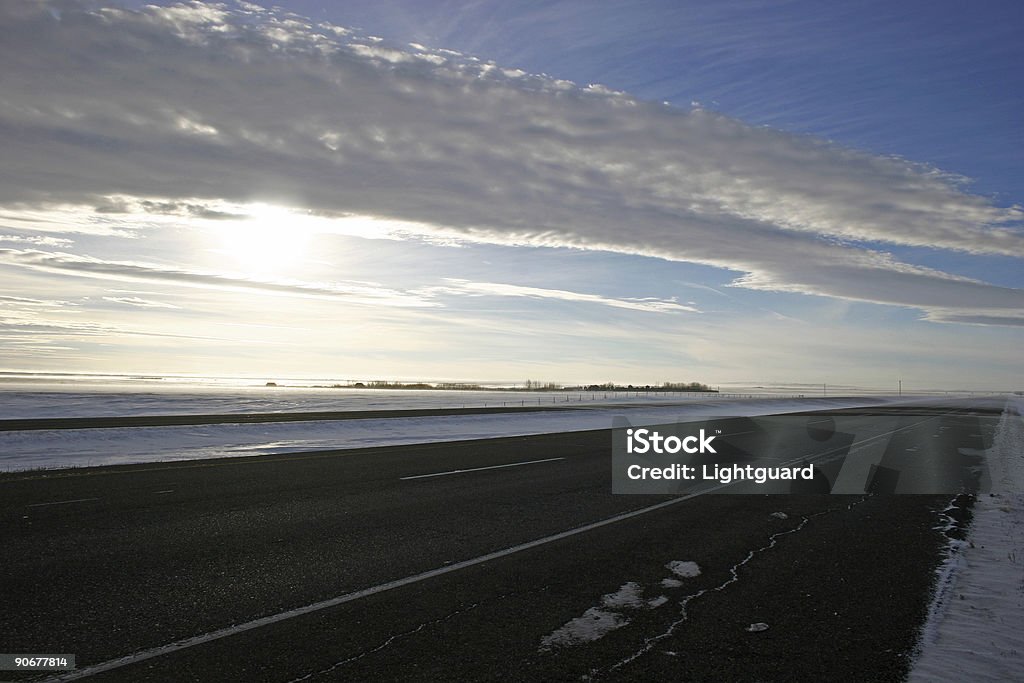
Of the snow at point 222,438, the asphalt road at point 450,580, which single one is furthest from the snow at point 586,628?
the snow at point 222,438

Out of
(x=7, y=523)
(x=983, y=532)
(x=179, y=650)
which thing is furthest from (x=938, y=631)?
(x=7, y=523)

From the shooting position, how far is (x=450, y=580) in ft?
23.3

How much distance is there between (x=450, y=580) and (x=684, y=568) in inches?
104

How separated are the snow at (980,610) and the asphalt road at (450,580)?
209 millimetres

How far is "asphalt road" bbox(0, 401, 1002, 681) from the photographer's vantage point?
16.7 feet

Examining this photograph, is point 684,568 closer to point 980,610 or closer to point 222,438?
point 980,610

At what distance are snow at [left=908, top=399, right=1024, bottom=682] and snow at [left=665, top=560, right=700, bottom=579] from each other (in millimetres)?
2218

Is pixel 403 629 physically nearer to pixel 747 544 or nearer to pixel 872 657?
pixel 872 657

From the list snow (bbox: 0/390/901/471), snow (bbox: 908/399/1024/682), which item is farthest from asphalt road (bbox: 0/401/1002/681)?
snow (bbox: 0/390/901/471)

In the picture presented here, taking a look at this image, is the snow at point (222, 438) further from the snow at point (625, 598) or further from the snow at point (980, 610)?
the snow at point (980, 610)

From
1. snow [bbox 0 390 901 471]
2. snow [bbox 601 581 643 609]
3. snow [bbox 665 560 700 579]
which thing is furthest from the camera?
snow [bbox 0 390 901 471]

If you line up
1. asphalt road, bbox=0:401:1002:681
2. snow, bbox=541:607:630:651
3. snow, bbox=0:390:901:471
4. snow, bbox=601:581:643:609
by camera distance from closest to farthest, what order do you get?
asphalt road, bbox=0:401:1002:681
snow, bbox=541:607:630:651
snow, bbox=601:581:643:609
snow, bbox=0:390:901:471

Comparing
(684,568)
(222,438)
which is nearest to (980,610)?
(684,568)

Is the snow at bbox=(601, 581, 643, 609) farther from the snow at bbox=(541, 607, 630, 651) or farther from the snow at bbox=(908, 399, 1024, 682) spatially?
the snow at bbox=(908, 399, 1024, 682)
